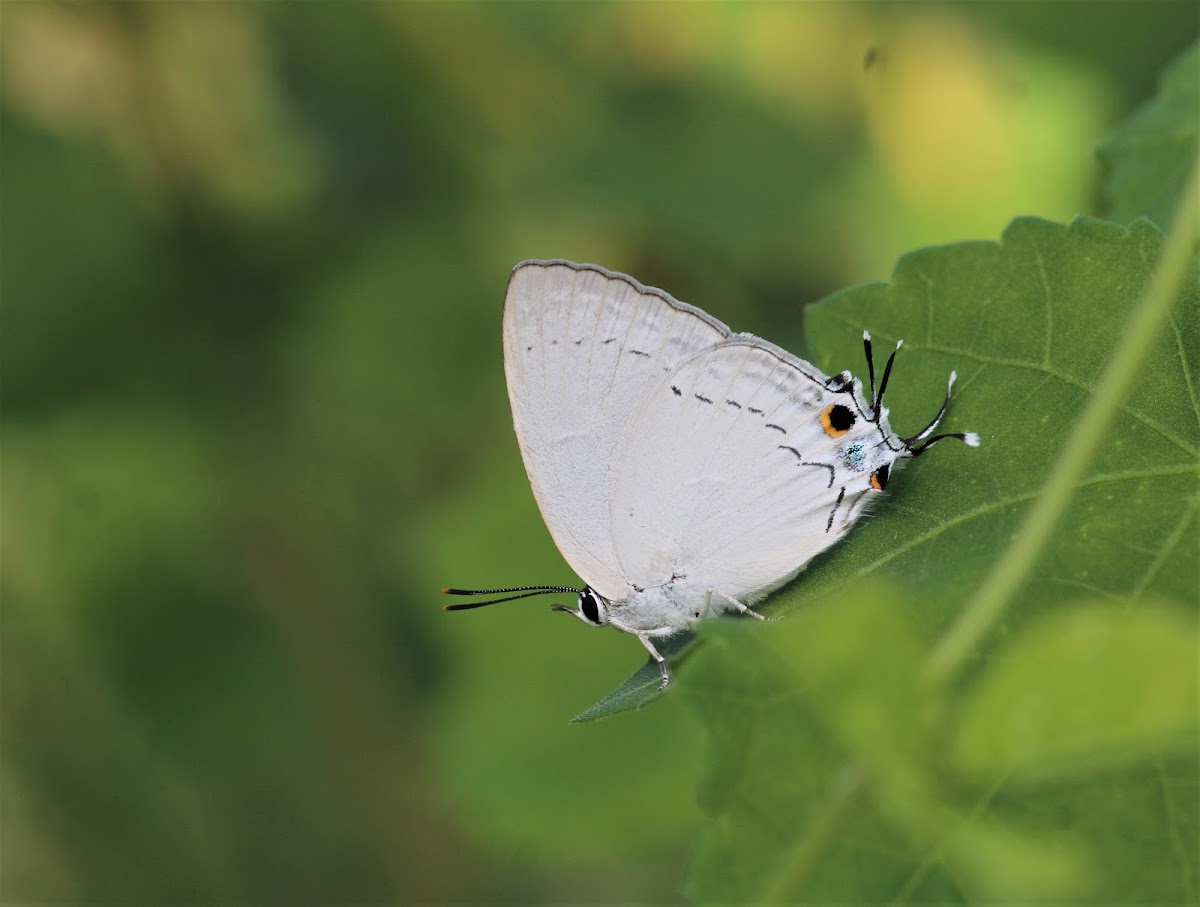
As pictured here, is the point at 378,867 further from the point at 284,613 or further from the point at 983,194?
the point at 983,194

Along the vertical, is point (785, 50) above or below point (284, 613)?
above

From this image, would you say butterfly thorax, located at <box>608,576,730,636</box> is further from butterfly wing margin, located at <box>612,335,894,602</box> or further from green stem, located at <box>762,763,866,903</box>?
green stem, located at <box>762,763,866,903</box>

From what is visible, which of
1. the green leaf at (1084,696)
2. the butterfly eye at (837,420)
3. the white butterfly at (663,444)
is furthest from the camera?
the white butterfly at (663,444)

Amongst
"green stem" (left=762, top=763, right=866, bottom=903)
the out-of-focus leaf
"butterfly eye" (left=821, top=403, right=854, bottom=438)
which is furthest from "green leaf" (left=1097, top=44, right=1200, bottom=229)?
"green stem" (left=762, top=763, right=866, bottom=903)

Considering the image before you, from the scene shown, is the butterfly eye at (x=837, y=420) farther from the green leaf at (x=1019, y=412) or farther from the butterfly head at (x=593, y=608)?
the butterfly head at (x=593, y=608)

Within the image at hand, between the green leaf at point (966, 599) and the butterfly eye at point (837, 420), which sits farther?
the butterfly eye at point (837, 420)

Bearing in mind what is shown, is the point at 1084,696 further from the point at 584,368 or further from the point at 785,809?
the point at 584,368

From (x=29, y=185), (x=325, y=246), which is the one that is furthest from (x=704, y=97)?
(x=29, y=185)

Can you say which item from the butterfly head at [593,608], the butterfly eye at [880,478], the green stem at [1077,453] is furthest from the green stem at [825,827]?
the butterfly head at [593,608]

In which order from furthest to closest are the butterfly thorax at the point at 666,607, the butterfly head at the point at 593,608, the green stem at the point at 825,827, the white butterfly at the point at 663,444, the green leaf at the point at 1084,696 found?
the butterfly head at the point at 593,608, the butterfly thorax at the point at 666,607, the white butterfly at the point at 663,444, the green stem at the point at 825,827, the green leaf at the point at 1084,696
